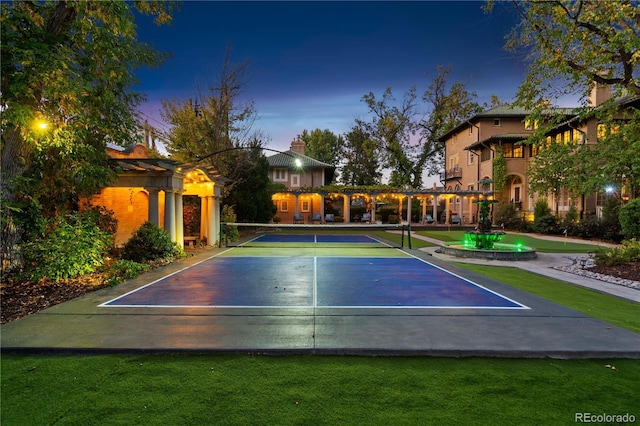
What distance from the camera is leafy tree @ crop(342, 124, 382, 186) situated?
50375mm

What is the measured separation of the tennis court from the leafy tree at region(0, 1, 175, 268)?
12.3ft

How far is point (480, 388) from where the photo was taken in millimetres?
3607

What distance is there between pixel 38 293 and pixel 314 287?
19.4ft

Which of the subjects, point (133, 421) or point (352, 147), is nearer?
point (133, 421)

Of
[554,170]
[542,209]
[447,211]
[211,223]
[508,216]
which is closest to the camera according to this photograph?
[211,223]

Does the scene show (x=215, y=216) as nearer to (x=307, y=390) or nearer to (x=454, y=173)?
(x=307, y=390)

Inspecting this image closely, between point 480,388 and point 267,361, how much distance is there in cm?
234

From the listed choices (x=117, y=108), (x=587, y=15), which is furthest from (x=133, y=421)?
(x=587, y=15)

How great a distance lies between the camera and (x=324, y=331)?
5211 mm

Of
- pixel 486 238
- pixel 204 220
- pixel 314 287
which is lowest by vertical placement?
pixel 314 287

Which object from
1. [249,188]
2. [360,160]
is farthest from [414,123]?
[249,188]

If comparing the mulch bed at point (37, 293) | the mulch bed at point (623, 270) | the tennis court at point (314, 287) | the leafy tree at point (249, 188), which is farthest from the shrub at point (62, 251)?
the leafy tree at point (249, 188)

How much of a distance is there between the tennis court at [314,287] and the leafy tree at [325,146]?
4818cm

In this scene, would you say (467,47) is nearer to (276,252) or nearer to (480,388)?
(276,252)
